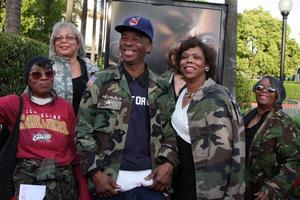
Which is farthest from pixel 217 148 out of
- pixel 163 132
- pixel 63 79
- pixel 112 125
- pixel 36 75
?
pixel 63 79

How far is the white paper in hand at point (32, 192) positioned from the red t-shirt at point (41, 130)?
8.0 inches

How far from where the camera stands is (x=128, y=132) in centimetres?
299

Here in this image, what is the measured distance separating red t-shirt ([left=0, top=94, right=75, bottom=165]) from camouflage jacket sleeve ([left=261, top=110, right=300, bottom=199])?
5.14 feet

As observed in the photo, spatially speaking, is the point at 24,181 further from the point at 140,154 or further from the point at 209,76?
the point at 209,76

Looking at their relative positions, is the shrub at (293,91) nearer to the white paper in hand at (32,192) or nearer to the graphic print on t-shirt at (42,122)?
the graphic print on t-shirt at (42,122)

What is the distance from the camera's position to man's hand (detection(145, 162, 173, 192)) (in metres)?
2.96

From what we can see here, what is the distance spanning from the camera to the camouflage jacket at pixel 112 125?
291 centimetres

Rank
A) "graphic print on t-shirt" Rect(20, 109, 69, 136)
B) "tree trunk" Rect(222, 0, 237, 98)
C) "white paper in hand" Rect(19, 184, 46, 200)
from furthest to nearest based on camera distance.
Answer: "tree trunk" Rect(222, 0, 237, 98)
"graphic print on t-shirt" Rect(20, 109, 69, 136)
"white paper in hand" Rect(19, 184, 46, 200)

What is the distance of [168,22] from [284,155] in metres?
3.35

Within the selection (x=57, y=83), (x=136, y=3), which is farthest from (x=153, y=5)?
(x=57, y=83)

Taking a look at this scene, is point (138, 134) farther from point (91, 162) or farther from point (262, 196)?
point (262, 196)

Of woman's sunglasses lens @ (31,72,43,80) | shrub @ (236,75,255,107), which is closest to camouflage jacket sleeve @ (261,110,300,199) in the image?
woman's sunglasses lens @ (31,72,43,80)

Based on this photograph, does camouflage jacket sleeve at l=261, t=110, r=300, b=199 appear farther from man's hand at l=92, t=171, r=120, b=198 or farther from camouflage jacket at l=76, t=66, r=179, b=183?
man's hand at l=92, t=171, r=120, b=198

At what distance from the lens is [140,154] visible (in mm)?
2990
